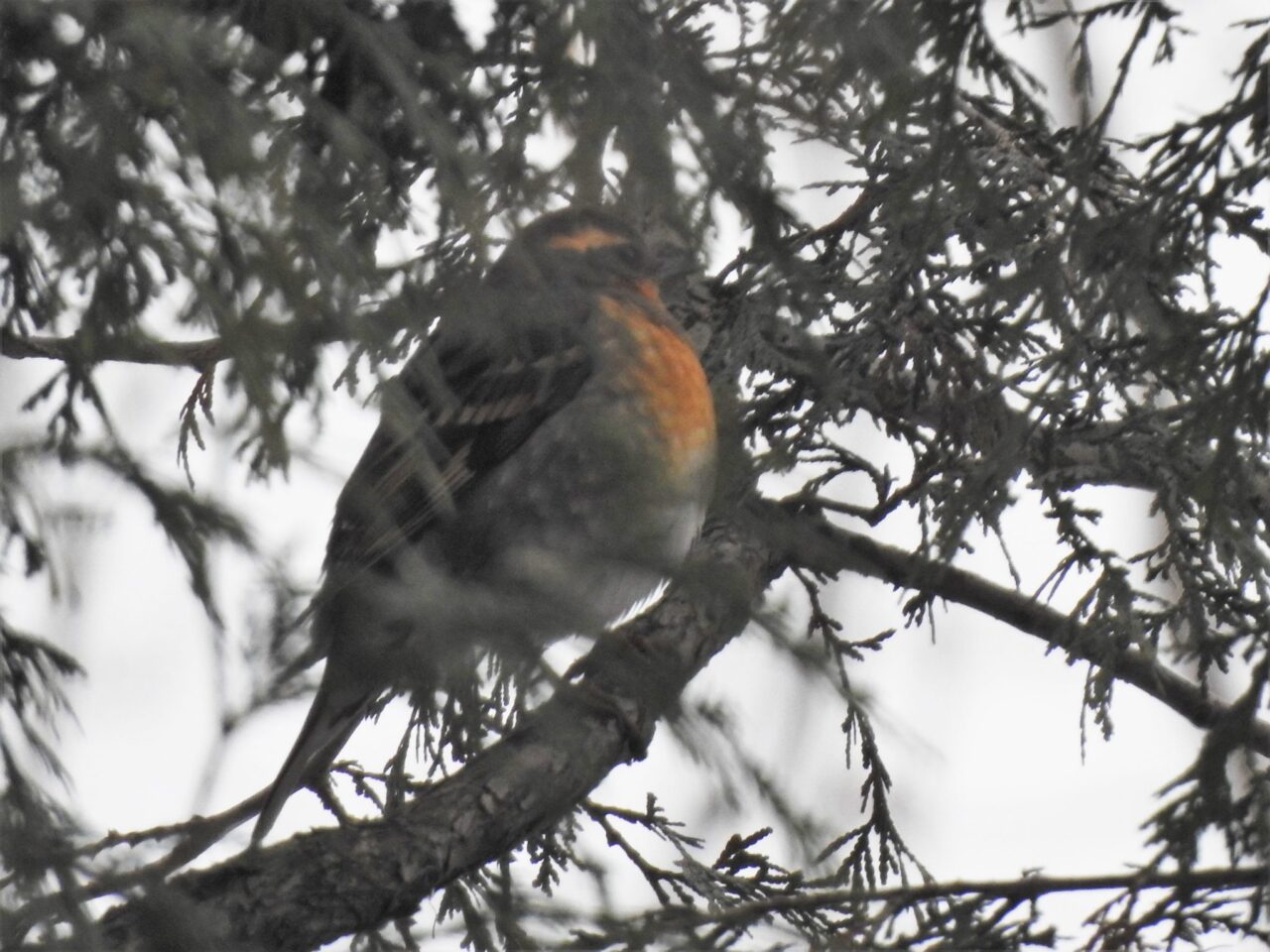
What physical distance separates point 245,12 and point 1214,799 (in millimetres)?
1690

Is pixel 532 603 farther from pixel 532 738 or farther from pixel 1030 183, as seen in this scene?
pixel 1030 183

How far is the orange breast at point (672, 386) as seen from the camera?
13.4 ft

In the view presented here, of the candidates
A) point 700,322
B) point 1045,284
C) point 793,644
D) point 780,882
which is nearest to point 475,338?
point 793,644

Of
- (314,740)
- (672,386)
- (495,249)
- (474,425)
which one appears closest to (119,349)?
(495,249)

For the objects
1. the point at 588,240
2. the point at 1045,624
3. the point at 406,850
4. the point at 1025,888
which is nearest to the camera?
Result: the point at 1025,888

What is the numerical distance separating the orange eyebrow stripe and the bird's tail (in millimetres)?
1648

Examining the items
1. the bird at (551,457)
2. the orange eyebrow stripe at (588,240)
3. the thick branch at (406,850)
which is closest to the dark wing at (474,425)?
the bird at (551,457)

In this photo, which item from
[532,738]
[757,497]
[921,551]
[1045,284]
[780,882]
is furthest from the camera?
[780,882]

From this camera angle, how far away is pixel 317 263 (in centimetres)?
170

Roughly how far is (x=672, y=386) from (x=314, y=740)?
1296 mm

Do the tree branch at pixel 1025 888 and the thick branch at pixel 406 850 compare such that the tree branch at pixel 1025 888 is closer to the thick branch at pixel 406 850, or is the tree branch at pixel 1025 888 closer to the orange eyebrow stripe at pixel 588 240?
the thick branch at pixel 406 850

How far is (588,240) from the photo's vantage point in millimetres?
4785

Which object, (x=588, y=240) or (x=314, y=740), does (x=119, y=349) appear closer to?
(x=314, y=740)

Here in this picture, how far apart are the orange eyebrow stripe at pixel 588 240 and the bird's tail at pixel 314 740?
165cm
